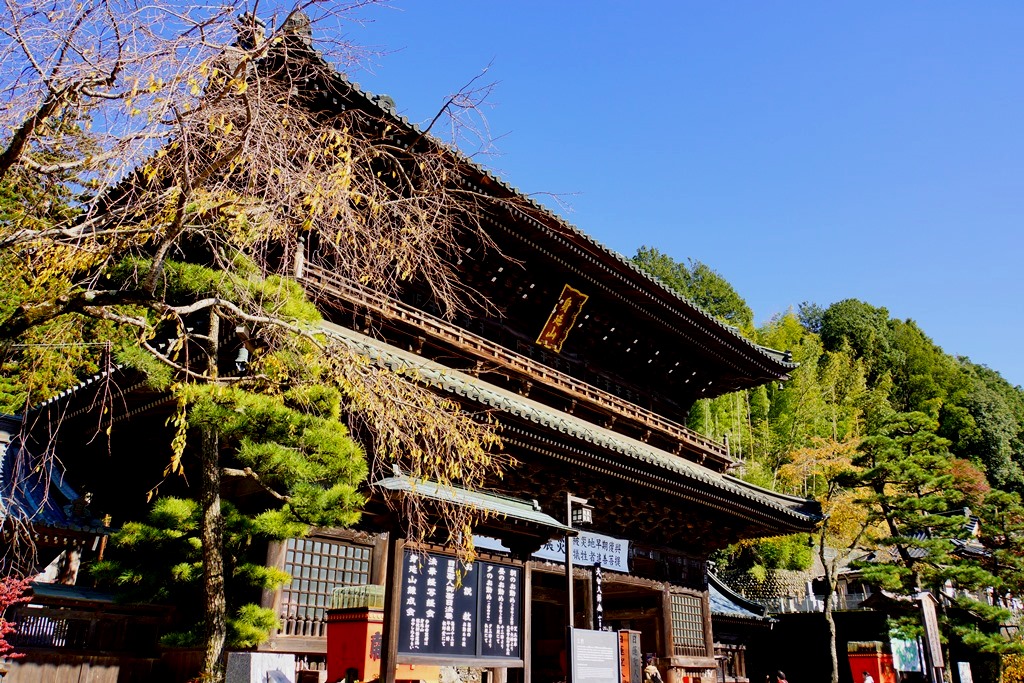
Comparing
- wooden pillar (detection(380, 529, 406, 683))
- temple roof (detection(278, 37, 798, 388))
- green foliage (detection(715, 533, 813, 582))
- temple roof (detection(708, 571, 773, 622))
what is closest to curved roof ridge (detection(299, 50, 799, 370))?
temple roof (detection(278, 37, 798, 388))

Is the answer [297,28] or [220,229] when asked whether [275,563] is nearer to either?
[220,229]

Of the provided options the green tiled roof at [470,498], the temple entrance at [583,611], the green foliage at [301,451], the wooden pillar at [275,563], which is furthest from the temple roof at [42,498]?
the temple entrance at [583,611]

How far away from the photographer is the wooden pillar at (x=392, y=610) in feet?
22.1

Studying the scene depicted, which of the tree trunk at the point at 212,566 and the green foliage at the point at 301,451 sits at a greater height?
the green foliage at the point at 301,451

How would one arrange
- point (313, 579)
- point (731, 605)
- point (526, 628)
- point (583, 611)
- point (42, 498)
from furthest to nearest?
point (731, 605), point (583, 611), point (42, 498), point (313, 579), point (526, 628)

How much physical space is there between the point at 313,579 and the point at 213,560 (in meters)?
1.95

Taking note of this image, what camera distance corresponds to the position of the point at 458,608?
7.66 meters

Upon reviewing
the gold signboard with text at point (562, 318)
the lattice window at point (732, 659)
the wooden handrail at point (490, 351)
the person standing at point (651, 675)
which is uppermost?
the gold signboard with text at point (562, 318)

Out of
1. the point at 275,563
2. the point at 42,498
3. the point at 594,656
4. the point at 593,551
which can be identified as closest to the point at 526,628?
the point at 594,656

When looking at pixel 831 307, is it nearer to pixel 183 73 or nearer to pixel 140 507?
pixel 140 507

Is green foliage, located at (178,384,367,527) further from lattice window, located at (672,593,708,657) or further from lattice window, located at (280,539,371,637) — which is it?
lattice window, located at (672,593,708,657)

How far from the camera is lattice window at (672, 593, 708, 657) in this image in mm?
14297

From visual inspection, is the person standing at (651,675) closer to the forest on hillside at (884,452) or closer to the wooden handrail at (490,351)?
the wooden handrail at (490,351)

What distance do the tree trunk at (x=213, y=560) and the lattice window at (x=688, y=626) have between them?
9670 millimetres
